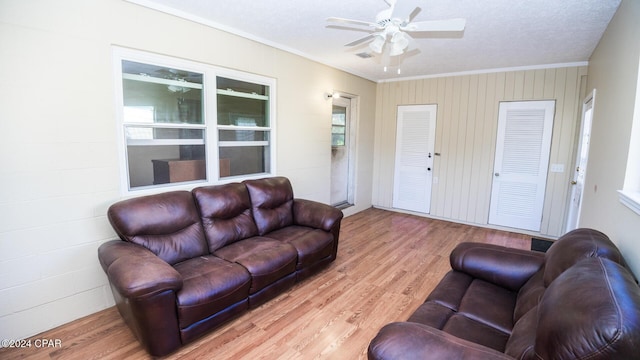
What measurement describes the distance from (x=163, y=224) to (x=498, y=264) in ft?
8.65

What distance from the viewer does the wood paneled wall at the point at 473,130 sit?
4.50 meters

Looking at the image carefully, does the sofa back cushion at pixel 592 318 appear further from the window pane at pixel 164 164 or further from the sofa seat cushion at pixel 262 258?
the window pane at pixel 164 164

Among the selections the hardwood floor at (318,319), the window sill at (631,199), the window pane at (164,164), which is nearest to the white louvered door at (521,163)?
the hardwood floor at (318,319)

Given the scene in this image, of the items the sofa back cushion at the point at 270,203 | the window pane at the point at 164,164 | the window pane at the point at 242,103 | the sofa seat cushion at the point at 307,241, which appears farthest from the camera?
the window pane at the point at 242,103

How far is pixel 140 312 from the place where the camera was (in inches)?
74.9

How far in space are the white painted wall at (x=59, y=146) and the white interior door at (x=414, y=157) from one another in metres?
4.20

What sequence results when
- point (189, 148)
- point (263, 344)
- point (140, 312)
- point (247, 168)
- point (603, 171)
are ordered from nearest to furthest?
point (140, 312) → point (263, 344) → point (603, 171) → point (189, 148) → point (247, 168)

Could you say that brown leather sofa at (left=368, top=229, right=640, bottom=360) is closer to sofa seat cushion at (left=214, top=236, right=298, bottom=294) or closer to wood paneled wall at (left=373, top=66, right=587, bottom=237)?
sofa seat cushion at (left=214, top=236, right=298, bottom=294)

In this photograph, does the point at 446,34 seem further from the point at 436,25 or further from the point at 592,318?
the point at 592,318

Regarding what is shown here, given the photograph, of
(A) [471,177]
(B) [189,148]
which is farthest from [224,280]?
(A) [471,177]

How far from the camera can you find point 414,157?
5867 millimetres

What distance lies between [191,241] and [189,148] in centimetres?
104

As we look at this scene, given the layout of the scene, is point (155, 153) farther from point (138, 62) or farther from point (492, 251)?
point (492, 251)

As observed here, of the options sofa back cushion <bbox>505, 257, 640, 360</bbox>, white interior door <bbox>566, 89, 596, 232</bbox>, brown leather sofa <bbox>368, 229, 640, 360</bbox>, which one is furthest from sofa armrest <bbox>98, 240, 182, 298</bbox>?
white interior door <bbox>566, 89, 596, 232</bbox>
